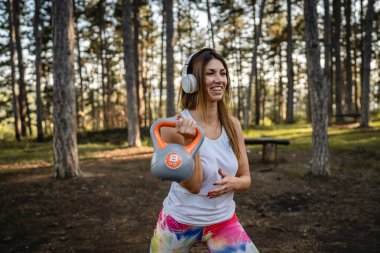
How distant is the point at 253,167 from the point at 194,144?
8.95 m

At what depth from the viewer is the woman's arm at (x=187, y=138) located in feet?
5.66

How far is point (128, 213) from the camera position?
643cm

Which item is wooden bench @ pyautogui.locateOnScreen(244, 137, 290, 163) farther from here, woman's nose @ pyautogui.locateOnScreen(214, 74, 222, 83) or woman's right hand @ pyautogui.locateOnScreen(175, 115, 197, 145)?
woman's right hand @ pyautogui.locateOnScreen(175, 115, 197, 145)

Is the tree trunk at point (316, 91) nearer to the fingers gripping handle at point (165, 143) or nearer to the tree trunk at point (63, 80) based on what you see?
the tree trunk at point (63, 80)

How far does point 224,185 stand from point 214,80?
0.67m

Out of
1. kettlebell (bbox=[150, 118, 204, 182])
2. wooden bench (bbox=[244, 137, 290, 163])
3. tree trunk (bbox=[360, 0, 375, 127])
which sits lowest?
wooden bench (bbox=[244, 137, 290, 163])

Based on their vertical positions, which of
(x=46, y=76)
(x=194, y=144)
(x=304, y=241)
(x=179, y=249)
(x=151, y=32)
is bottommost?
(x=304, y=241)

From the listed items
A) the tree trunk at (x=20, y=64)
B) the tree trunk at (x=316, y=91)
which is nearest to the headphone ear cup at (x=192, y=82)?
the tree trunk at (x=316, y=91)

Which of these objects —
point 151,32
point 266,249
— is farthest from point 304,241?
point 151,32

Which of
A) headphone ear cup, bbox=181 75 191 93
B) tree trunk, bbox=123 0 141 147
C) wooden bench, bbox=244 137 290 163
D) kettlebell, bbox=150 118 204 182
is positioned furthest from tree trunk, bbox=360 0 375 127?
kettlebell, bbox=150 118 204 182

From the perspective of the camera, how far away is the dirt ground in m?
4.98

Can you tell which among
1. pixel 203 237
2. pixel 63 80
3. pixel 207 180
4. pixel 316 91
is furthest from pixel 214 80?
pixel 63 80

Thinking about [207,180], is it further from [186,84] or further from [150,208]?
[150,208]

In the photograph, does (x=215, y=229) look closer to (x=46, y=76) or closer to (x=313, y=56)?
(x=313, y=56)
